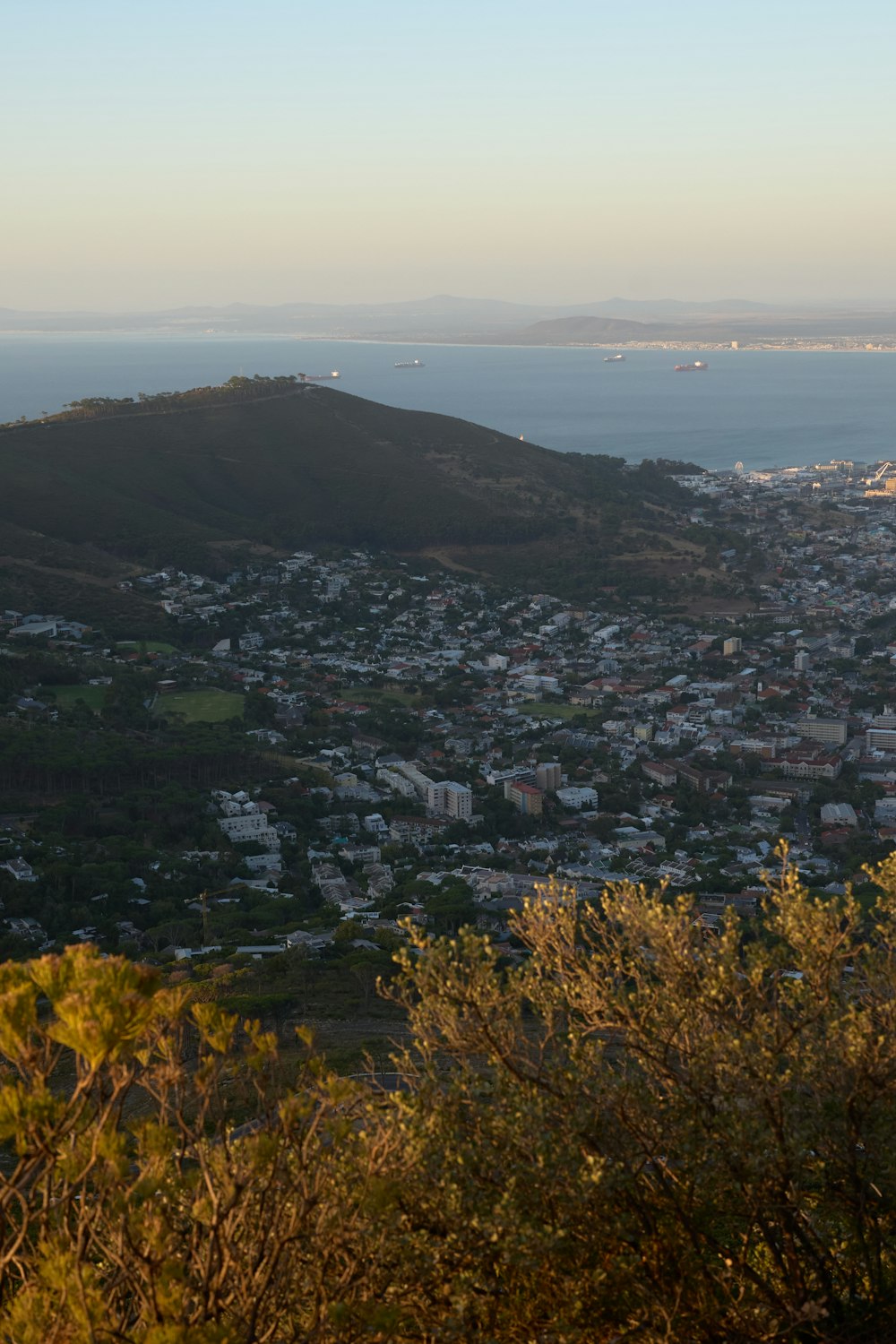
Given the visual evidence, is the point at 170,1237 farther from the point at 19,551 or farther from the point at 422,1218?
the point at 19,551

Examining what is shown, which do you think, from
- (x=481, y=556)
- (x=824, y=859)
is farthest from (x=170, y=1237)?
(x=481, y=556)

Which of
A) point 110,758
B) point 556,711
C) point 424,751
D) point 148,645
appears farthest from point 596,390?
point 110,758

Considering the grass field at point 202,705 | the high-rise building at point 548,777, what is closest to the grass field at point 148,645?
the grass field at point 202,705

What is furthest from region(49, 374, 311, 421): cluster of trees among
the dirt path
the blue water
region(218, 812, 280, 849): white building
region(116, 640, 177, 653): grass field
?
region(218, 812, 280, 849): white building

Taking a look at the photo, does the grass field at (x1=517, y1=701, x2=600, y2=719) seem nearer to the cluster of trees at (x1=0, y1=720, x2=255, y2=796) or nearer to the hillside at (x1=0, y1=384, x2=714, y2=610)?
the cluster of trees at (x1=0, y1=720, x2=255, y2=796)

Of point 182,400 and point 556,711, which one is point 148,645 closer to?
point 556,711
